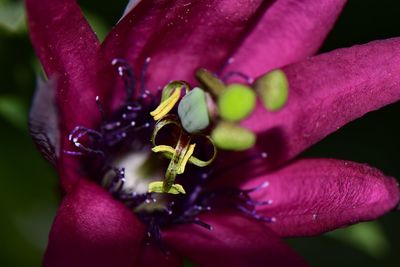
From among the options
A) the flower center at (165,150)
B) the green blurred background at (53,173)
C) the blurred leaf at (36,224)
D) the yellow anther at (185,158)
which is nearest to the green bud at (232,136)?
the flower center at (165,150)

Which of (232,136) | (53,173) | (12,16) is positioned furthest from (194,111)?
(53,173)

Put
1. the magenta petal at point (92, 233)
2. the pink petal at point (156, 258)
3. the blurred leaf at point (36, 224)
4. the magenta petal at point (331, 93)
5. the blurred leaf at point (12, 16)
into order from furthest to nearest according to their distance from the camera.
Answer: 1. the blurred leaf at point (36, 224)
2. the blurred leaf at point (12, 16)
3. the magenta petal at point (331, 93)
4. the pink petal at point (156, 258)
5. the magenta petal at point (92, 233)

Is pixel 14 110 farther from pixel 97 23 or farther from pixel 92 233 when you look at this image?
pixel 92 233

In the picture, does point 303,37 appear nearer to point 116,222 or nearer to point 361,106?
point 361,106

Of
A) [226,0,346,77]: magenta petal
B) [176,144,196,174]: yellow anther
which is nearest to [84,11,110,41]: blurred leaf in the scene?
[226,0,346,77]: magenta petal

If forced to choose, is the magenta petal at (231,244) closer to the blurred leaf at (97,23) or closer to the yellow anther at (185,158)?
the yellow anther at (185,158)

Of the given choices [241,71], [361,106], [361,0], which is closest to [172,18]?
[241,71]
